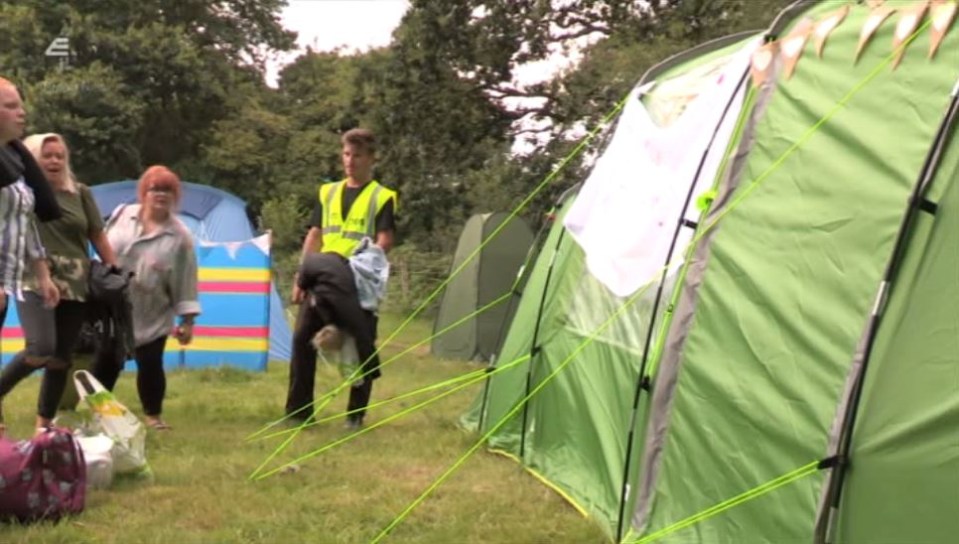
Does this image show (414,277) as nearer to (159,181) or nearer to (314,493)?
(159,181)

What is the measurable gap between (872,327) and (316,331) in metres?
3.43

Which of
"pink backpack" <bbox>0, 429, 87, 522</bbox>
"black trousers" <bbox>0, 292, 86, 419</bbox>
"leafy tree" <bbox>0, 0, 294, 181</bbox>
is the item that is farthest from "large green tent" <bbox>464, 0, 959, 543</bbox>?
"leafy tree" <bbox>0, 0, 294, 181</bbox>

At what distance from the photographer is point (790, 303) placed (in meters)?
2.75

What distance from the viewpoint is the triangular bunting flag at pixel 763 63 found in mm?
3252

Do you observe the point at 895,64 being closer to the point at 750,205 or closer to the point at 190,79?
the point at 750,205

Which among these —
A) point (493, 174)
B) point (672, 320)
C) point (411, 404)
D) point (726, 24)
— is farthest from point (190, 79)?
point (672, 320)

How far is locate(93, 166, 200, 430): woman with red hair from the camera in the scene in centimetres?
523

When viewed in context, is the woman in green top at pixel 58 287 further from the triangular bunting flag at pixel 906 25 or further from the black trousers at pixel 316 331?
the triangular bunting flag at pixel 906 25

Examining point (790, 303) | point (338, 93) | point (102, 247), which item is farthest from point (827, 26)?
point (338, 93)

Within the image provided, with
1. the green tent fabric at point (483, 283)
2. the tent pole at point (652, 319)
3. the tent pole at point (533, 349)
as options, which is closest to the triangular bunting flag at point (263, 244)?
the green tent fabric at point (483, 283)

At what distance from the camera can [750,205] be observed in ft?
10.1

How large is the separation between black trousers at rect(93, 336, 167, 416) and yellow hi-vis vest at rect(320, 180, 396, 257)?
102 centimetres

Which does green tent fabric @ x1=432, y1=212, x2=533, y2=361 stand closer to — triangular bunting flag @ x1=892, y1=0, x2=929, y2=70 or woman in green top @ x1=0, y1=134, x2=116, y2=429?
woman in green top @ x1=0, y1=134, x2=116, y2=429

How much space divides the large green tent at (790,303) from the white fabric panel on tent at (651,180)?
0.04ft
